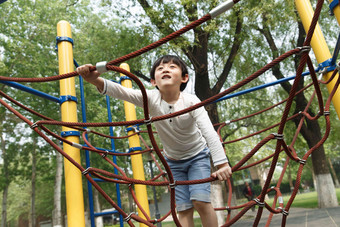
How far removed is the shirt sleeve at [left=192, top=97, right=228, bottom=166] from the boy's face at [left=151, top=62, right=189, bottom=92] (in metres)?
0.24

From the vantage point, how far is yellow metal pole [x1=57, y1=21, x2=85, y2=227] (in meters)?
2.02

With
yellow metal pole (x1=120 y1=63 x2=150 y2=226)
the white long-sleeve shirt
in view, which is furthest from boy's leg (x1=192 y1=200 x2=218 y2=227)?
yellow metal pole (x1=120 y1=63 x2=150 y2=226)

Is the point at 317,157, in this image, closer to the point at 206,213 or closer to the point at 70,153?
the point at 206,213

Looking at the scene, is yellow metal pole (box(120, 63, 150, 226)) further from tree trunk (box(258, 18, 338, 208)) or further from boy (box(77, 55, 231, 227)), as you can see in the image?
tree trunk (box(258, 18, 338, 208))

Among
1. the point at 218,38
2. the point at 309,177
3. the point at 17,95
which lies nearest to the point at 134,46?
the point at 218,38

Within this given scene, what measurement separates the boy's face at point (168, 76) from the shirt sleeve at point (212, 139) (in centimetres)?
24

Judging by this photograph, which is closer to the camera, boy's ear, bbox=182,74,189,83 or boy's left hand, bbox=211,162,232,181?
boy's left hand, bbox=211,162,232,181

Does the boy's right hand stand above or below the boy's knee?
above

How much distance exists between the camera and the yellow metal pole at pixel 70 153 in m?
2.02

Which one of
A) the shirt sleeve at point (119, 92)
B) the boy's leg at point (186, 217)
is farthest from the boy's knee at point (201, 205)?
the shirt sleeve at point (119, 92)

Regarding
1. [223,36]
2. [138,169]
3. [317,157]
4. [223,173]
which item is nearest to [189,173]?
[223,173]

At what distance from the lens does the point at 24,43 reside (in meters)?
10.0

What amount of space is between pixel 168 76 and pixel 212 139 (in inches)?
20.2

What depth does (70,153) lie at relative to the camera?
2.10 m
